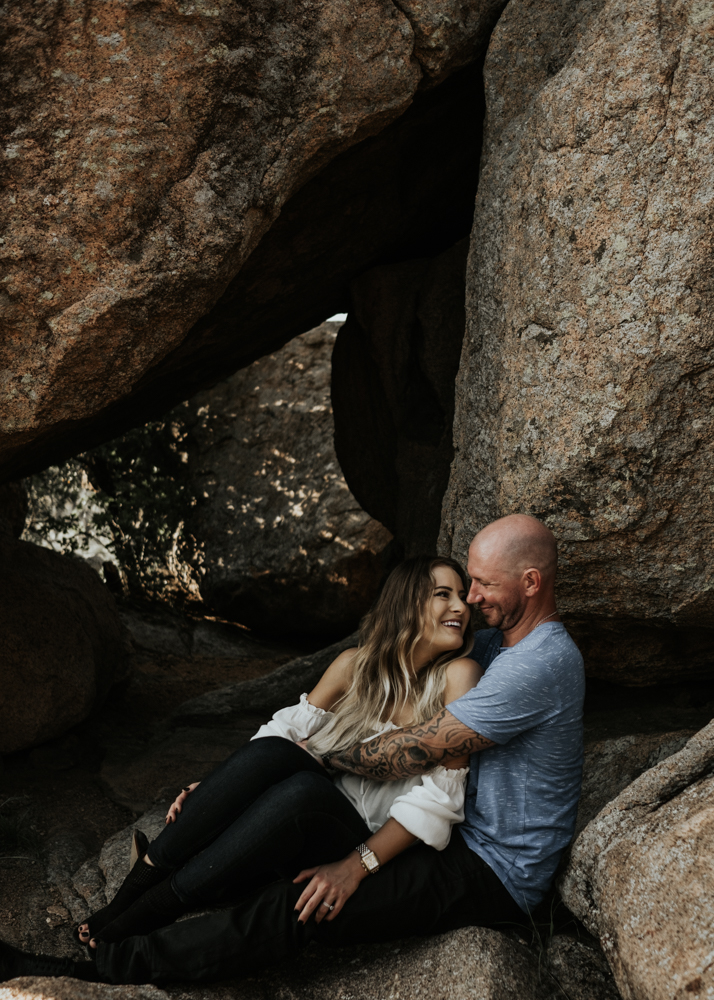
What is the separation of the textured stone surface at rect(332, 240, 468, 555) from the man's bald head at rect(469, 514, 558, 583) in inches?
80.7

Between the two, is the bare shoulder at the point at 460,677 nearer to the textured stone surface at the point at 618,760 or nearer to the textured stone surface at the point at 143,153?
the textured stone surface at the point at 618,760

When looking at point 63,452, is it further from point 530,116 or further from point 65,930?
point 530,116

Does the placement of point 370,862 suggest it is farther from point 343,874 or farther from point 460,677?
point 460,677

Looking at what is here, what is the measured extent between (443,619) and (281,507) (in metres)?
5.54

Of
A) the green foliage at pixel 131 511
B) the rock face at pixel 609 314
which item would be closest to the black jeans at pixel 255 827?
the rock face at pixel 609 314

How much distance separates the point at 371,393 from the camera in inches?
217

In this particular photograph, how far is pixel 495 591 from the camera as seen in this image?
8.27 feet

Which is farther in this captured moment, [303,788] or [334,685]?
[334,685]

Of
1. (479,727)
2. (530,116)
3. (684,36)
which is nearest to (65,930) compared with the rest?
(479,727)

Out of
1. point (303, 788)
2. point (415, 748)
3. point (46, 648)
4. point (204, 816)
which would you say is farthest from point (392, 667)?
point (46, 648)

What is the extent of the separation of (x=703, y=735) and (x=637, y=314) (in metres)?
1.27

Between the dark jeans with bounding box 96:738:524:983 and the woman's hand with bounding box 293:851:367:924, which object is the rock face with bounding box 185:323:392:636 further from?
the woman's hand with bounding box 293:851:367:924

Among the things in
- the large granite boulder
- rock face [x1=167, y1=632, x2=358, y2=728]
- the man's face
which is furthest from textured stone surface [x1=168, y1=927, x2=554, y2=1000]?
rock face [x1=167, y1=632, x2=358, y2=728]

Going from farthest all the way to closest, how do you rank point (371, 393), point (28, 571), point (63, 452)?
point (371, 393) < point (28, 571) < point (63, 452)
